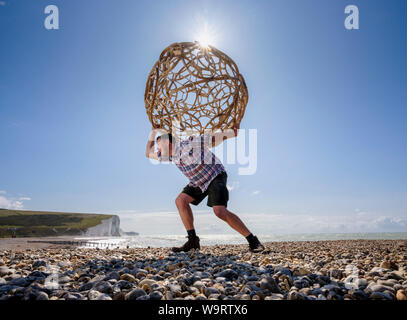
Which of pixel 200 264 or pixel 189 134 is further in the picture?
pixel 189 134

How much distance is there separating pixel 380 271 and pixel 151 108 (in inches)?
159

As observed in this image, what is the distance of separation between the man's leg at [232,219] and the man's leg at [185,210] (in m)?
0.70

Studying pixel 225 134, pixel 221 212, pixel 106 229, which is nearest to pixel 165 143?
pixel 225 134

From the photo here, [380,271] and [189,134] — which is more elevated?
[189,134]

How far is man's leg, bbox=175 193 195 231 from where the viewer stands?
16.5 ft

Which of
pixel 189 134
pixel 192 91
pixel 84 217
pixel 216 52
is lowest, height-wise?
pixel 84 217

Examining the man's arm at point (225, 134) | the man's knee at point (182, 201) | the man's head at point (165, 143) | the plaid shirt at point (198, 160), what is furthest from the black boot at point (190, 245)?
the man's arm at point (225, 134)

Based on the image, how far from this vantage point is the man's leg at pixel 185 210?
5023 mm

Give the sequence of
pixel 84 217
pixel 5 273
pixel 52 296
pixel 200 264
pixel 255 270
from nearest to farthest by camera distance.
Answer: pixel 52 296 → pixel 5 273 → pixel 255 270 → pixel 200 264 → pixel 84 217

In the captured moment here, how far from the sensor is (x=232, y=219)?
450cm

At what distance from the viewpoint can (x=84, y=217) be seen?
249 feet

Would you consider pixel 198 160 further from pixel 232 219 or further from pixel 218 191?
pixel 232 219

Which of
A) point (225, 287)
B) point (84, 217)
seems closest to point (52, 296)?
point (225, 287)
